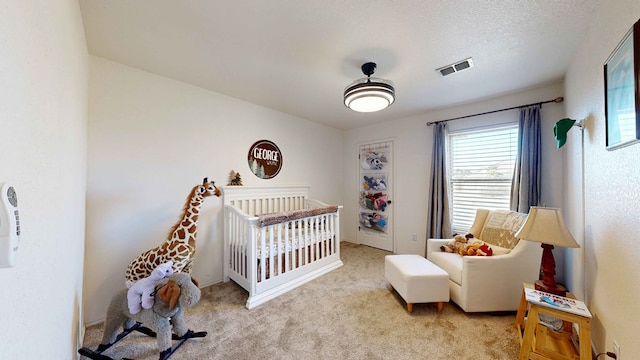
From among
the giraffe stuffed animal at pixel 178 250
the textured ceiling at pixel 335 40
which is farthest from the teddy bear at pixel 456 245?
the giraffe stuffed animal at pixel 178 250

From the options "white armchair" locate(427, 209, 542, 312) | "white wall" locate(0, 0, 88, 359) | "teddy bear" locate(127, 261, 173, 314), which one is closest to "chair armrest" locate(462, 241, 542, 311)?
"white armchair" locate(427, 209, 542, 312)

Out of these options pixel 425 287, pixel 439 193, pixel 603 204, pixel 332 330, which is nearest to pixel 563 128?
pixel 603 204

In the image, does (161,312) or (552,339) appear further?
(552,339)

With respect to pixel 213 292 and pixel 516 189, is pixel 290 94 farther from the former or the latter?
pixel 516 189

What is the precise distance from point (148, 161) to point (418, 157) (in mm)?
3597

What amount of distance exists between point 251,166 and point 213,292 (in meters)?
1.58

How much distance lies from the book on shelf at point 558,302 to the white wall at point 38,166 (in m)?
2.37

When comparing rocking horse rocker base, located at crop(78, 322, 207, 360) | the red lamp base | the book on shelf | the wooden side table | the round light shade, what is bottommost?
rocking horse rocker base, located at crop(78, 322, 207, 360)

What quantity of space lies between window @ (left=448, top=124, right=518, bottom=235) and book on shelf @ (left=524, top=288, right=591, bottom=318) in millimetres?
1624

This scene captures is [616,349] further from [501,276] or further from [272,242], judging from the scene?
[272,242]

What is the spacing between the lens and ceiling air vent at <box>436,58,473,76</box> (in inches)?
80.8

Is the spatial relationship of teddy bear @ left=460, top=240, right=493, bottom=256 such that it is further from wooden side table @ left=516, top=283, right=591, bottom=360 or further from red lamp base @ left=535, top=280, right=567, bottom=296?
wooden side table @ left=516, top=283, right=591, bottom=360

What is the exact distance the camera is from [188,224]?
6.56 feet

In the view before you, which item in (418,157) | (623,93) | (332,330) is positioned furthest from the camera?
(418,157)
